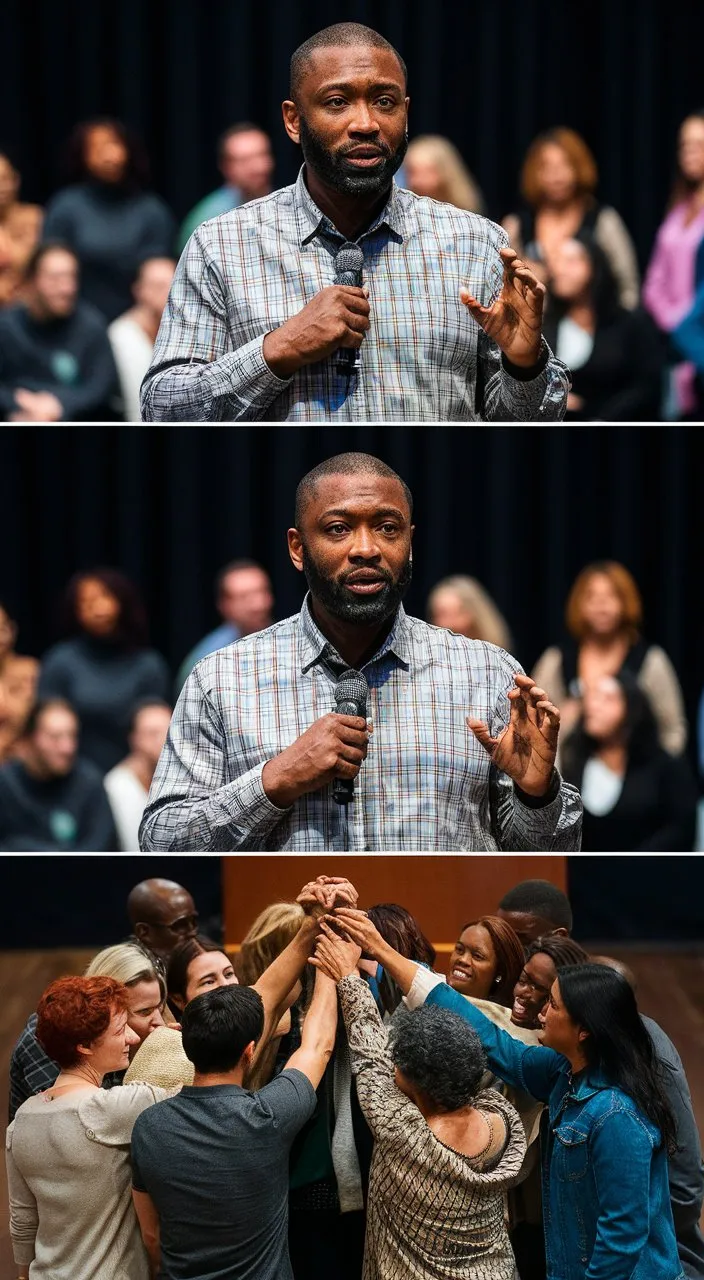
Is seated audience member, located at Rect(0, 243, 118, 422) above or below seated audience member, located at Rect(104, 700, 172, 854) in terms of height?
above

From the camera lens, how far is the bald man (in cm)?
344

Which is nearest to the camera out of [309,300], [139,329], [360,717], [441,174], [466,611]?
[360,717]

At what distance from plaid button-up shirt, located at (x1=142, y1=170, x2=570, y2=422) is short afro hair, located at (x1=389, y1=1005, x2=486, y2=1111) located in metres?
1.15

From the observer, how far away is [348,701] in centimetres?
339

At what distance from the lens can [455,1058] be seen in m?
3.03

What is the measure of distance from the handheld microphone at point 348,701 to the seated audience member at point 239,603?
84cm

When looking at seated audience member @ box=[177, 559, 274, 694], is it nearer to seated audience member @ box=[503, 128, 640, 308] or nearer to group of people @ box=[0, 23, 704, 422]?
group of people @ box=[0, 23, 704, 422]

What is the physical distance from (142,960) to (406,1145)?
64 centimetres

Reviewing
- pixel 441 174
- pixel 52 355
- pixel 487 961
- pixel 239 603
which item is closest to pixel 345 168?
pixel 239 603

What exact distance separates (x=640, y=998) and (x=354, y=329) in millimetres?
1340

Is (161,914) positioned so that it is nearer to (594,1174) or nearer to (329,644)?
(329,644)

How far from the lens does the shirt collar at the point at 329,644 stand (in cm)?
349

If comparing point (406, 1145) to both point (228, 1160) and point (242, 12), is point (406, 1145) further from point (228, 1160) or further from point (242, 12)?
point (242, 12)

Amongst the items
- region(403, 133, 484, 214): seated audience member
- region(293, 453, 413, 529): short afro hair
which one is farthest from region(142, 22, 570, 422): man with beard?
region(403, 133, 484, 214): seated audience member
